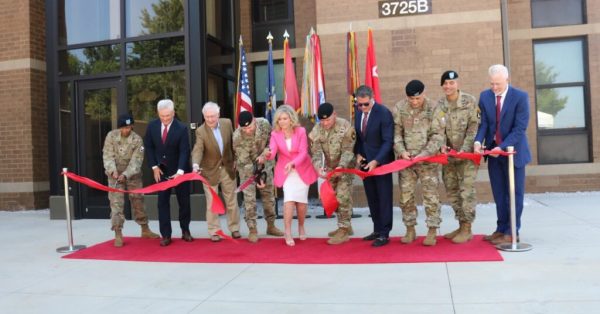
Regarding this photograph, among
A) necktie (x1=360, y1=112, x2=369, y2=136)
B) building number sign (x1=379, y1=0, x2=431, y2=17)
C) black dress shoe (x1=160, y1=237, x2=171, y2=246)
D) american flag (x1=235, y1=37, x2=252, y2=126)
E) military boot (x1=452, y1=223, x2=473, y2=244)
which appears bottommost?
black dress shoe (x1=160, y1=237, x2=171, y2=246)

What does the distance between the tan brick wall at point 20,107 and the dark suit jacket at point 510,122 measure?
10.00 meters

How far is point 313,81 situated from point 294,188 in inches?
140

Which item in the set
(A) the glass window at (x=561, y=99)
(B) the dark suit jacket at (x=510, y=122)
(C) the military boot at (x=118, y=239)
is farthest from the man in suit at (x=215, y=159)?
(A) the glass window at (x=561, y=99)

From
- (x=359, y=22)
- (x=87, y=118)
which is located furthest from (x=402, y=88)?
(x=87, y=118)

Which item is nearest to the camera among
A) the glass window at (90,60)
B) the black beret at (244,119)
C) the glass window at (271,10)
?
the black beret at (244,119)

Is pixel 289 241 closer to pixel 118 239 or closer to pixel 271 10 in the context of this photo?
pixel 118 239

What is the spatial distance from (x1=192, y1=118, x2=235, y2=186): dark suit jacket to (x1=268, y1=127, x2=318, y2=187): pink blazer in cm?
87

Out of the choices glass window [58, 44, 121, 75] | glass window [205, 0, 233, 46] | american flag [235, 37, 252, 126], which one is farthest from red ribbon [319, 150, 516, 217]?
glass window [58, 44, 121, 75]

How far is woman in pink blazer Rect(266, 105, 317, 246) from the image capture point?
656 cm

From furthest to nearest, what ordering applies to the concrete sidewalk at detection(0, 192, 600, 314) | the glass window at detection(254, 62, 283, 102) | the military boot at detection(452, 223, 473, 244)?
1. the glass window at detection(254, 62, 283, 102)
2. the military boot at detection(452, 223, 473, 244)
3. the concrete sidewalk at detection(0, 192, 600, 314)

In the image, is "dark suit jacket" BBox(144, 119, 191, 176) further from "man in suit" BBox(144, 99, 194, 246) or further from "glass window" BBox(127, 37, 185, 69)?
"glass window" BBox(127, 37, 185, 69)

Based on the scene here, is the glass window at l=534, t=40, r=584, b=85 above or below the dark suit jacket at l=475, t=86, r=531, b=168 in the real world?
above

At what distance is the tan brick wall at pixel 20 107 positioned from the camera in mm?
11602

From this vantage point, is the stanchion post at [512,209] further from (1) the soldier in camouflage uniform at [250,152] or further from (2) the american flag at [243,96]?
(2) the american flag at [243,96]
